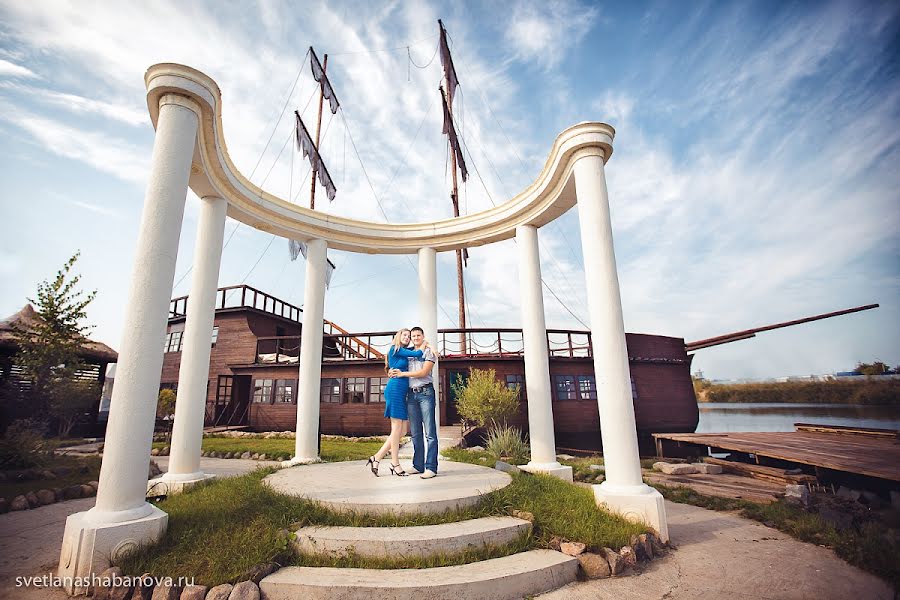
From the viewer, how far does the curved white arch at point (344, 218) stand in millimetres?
5336

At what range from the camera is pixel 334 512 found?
4.64 metres

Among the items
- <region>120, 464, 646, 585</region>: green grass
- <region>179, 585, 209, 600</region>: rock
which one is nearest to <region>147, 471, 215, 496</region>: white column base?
<region>120, 464, 646, 585</region>: green grass

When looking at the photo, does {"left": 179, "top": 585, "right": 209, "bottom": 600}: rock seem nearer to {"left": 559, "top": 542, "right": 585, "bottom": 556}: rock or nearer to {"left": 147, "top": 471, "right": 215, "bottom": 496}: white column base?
{"left": 559, "top": 542, "right": 585, "bottom": 556}: rock

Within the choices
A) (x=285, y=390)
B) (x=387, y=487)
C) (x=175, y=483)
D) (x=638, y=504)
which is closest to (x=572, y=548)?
(x=638, y=504)

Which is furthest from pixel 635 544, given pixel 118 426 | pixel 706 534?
pixel 118 426

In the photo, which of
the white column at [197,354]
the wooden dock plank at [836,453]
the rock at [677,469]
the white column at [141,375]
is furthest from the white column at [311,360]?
the wooden dock plank at [836,453]

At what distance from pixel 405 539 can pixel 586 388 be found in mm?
14281

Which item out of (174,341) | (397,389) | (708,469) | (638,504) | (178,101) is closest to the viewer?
(638,504)

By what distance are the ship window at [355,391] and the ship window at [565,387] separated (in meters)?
8.38

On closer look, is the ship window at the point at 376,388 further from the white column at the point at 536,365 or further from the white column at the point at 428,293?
the white column at the point at 536,365

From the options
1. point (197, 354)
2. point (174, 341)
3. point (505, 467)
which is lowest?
point (505, 467)

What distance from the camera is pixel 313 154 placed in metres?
27.4

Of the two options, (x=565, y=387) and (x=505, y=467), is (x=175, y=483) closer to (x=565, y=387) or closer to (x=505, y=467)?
(x=505, y=467)

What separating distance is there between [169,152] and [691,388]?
821 inches
